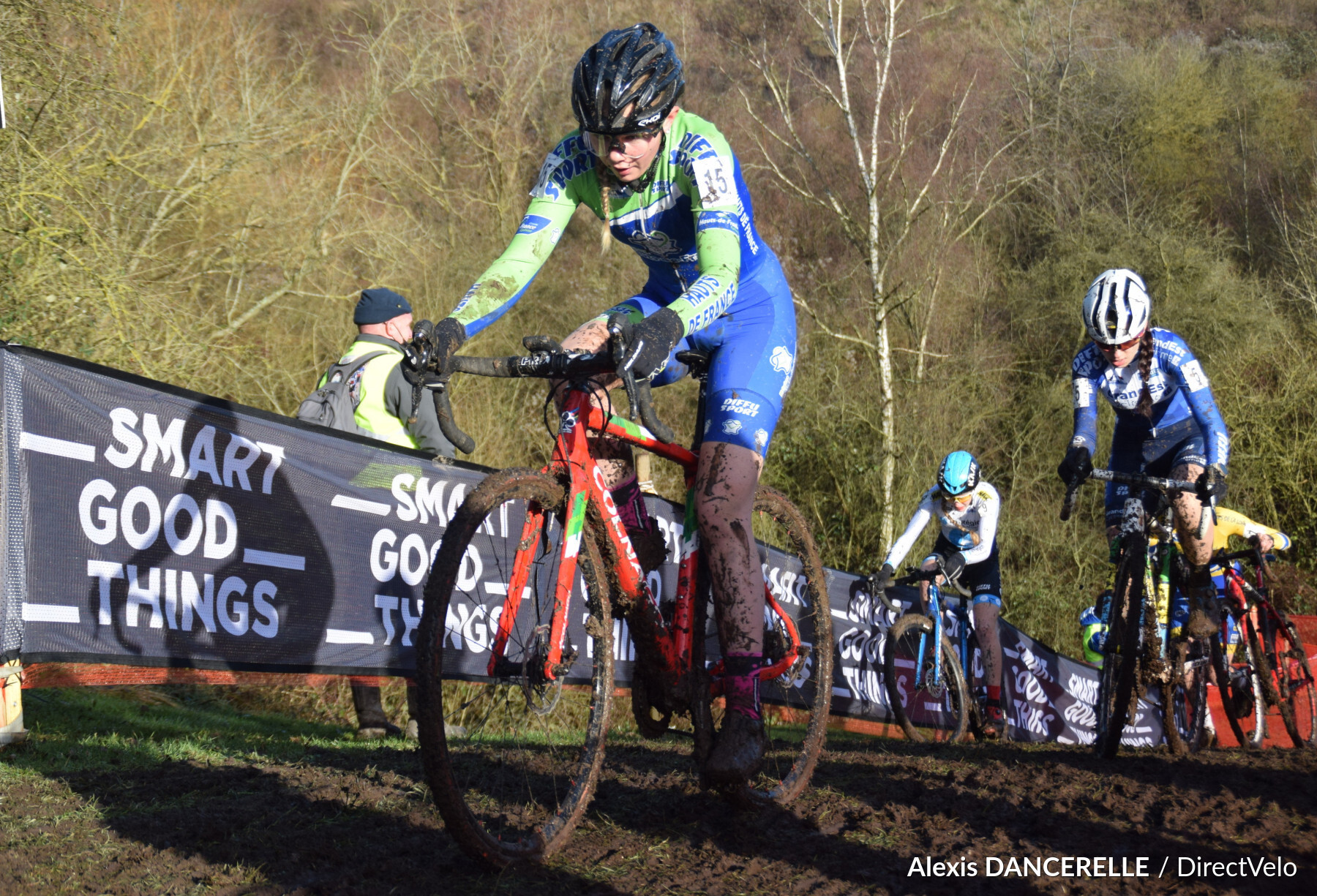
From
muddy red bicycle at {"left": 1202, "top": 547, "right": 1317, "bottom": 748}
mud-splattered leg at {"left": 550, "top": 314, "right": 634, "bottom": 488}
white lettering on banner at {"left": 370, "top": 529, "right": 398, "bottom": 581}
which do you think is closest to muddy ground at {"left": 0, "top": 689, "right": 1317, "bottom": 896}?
white lettering on banner at {"left": 370, "top": 529, "right": 398, "bottom": 581}

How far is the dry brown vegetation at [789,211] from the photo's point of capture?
371 inches

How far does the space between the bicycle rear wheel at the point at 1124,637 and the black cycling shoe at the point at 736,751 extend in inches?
117

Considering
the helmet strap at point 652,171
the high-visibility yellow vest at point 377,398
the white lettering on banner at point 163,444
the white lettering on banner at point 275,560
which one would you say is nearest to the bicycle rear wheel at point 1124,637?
the helmet strap at point 652,171

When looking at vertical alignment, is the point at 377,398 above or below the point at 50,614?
above

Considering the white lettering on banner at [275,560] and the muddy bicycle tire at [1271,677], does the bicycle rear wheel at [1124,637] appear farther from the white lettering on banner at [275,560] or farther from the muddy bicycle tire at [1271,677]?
the white lettering on banner at [275,560]

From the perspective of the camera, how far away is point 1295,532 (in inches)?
754

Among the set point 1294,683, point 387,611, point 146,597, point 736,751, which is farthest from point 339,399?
point 1294,683

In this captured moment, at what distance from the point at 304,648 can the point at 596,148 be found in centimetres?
282

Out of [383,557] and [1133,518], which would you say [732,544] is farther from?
[1133,518]

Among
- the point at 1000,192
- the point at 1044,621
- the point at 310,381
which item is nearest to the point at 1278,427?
the point at 1044,621

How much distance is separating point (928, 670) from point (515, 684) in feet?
20.7

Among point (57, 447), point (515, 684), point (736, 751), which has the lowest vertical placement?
point (736, 751)

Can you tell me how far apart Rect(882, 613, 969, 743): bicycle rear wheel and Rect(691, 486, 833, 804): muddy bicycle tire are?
3.86 metres

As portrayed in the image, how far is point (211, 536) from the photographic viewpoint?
15.0 ft
